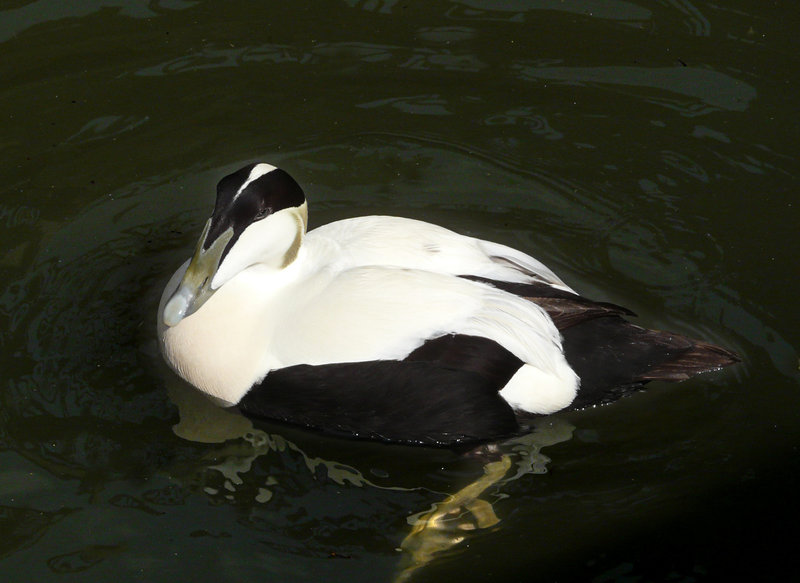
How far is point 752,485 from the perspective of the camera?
3.44 metres

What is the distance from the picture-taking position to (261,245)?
3.53m

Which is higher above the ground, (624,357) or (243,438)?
(624,357)

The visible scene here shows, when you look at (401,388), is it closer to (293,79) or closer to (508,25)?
(293,79)

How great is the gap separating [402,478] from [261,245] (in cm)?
86

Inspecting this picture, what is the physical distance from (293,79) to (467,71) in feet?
2.62

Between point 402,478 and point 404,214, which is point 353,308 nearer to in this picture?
point 402,478

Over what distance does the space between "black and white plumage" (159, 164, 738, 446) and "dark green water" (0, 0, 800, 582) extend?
0.18 metres

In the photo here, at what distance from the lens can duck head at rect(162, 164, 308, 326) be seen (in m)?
3.39

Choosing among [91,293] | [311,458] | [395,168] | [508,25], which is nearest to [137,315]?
[91,293]

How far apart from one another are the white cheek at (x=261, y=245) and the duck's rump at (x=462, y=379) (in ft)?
1.17

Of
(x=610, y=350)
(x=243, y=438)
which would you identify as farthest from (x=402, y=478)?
(x=610, y=350)

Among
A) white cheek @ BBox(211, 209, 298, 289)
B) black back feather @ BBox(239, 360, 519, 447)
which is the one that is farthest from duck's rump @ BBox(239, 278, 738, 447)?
white cheek @ BBox(211, 209, 298, 289)

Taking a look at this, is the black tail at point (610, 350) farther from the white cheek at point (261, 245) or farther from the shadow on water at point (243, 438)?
the white cheek at point (261, 245)

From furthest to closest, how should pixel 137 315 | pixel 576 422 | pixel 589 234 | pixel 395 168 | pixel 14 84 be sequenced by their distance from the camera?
pixel 14 84, pixel 395 168, pixel 589 234, pixel 137 315, pixel 576 422
